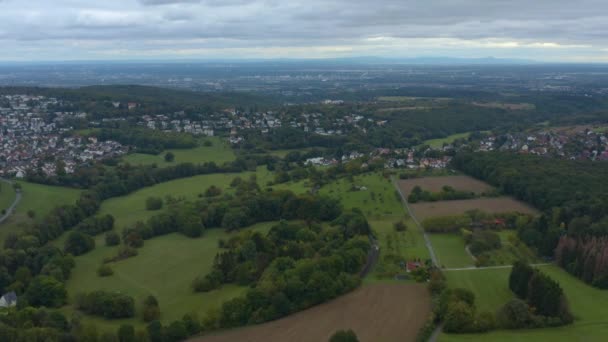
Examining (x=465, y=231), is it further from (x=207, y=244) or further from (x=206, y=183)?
(x=206, y=183)

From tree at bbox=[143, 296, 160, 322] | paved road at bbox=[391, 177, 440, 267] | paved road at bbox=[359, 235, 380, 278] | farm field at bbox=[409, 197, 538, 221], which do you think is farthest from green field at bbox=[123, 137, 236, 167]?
tree at bbox=[143, 296, 160, 322]

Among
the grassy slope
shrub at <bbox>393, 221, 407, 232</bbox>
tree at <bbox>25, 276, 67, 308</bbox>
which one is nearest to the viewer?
tree at <bbox>25, 276, 67, 308</bbox>

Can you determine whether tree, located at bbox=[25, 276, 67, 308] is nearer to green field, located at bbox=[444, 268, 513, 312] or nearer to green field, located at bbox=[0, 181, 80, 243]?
green field, located at bbox=[0, 181, 80, 243]

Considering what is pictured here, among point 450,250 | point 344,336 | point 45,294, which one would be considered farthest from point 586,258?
point 45,294

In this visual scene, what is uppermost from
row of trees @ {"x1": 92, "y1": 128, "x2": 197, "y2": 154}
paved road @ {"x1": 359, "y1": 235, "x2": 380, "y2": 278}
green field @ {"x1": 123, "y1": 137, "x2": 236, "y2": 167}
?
row of trees @ {"x1": 92, "y1": 128, "x2": 197, "y2": 154}

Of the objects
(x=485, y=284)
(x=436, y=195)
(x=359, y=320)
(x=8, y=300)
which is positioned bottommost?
(x=485, y=284)

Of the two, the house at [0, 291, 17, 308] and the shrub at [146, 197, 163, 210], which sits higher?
the shrub at [146, 197, 163, 210]

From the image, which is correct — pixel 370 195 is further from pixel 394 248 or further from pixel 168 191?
pixel 168 191
